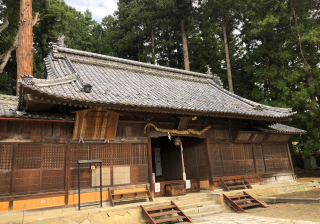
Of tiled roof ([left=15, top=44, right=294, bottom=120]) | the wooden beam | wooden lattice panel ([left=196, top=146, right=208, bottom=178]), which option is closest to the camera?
tiled roof ([left=15, top=44, right=294, bottom=120])

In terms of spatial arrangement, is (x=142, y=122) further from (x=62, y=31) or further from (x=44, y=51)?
(x=62, y=31)

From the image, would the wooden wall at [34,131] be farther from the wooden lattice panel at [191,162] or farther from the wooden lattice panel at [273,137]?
the wooden lattice panel at [273,137]

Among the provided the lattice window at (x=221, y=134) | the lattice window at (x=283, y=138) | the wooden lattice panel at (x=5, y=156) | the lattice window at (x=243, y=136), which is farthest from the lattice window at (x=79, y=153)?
the lattice window at (x=283, y=138)

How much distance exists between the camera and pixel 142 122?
1004 centimetres

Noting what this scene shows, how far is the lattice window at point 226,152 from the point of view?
12.0 m

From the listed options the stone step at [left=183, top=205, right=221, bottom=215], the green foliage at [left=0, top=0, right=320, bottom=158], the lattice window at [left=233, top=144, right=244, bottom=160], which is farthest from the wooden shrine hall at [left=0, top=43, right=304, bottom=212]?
the green foliage at [left=0, top=0, right=320, bottom=158]

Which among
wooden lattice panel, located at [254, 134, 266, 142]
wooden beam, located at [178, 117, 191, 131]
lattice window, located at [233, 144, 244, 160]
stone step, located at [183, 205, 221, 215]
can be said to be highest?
wooden beam, located at [178, 117, 191, 131]

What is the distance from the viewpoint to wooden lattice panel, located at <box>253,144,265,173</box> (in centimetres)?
1298

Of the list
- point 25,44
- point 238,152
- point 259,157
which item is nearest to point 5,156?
point 25,44

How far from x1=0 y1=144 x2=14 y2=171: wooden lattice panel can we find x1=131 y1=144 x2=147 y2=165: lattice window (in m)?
4.24

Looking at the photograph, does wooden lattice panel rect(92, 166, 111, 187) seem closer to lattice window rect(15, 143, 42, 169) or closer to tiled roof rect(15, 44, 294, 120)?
lattice window rect(15, 143, 42, 169)

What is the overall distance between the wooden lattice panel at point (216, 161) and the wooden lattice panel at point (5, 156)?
8454 mm

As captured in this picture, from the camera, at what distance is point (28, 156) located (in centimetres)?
789

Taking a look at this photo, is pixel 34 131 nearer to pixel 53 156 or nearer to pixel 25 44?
pixel 53 156
